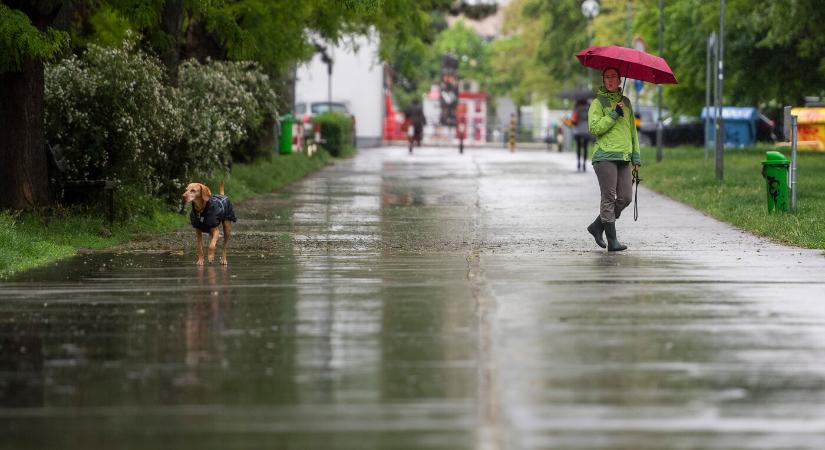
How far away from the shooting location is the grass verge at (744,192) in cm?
1791

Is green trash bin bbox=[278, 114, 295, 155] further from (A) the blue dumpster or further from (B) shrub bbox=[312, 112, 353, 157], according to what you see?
(A) the blue dumpster

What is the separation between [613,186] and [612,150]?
0.35m

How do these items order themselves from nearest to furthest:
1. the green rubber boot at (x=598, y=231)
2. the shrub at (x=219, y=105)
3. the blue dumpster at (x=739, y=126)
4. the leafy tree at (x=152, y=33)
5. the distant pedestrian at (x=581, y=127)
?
the green rubber boot at (x=598, y=231)
the leafy tree at (x=152, y=33)
the shrub at (x=219, y=105)
the distant pedestrian at (x=581, y=127)
the blue dumpster at (x=739, y=126)


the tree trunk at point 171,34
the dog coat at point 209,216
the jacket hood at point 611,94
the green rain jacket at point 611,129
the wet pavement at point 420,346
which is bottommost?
the wet pavement at point 420,346

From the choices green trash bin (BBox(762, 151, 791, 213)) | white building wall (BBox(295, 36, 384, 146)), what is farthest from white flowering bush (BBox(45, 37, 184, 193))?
white building wall (BBox(295, 36, 384, 146))

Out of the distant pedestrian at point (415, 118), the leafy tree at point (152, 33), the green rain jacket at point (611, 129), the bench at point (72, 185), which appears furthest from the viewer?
the distant pedestrian at point (415, 118)

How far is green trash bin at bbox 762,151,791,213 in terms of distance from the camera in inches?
790

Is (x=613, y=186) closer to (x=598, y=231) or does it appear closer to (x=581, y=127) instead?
(x=598, y=231)

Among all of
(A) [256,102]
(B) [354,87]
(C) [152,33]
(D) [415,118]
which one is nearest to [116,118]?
(C) [152,33]

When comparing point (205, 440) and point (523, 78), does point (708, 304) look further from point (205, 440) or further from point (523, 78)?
point (523, 78)

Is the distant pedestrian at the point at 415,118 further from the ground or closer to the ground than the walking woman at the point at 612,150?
further from the ground

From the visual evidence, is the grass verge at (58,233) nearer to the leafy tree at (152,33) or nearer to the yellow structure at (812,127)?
the leafy tree at (152,33)

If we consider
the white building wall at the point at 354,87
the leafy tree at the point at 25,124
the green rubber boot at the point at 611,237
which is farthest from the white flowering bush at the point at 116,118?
the white building wall at the point at 354,87

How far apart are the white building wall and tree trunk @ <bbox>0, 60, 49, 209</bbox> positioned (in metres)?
47.0
